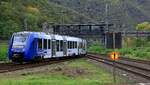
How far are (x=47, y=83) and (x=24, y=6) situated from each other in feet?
366

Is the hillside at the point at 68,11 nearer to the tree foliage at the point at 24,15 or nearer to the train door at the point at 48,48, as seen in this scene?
the tree foliage at the point at 24,15

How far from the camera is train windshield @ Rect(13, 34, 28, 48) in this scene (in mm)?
39625

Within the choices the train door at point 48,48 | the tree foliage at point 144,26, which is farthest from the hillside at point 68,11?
the train door at point 48,48

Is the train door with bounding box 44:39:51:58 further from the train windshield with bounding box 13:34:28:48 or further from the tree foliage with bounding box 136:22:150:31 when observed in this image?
the tree foliage with bounding box 136:22:150:31

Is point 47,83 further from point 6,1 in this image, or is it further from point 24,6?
point 24,6

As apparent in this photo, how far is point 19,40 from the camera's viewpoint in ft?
132

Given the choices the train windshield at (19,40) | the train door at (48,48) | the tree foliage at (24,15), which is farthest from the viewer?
the tree foliage at (24,15)

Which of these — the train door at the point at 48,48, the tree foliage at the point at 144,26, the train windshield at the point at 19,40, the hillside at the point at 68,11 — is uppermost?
the hillside at the point at 68,11

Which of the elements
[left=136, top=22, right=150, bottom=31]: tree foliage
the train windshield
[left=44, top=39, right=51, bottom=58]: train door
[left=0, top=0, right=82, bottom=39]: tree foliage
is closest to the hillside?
[left=0, top=0, right=82, bottom=39]: tree foliage

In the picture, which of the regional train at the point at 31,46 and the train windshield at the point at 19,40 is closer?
the regional train at the point at 31,46

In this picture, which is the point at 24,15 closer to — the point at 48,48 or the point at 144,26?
the point at 48,48

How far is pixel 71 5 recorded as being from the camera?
623 ft

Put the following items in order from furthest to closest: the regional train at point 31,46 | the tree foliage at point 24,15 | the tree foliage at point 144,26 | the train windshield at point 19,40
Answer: the tree foliage at point 144,26
the tree foliage at point 24,15
the train windshield at point 19,40
the regional train at point 31,46

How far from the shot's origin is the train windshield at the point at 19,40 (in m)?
39.6
